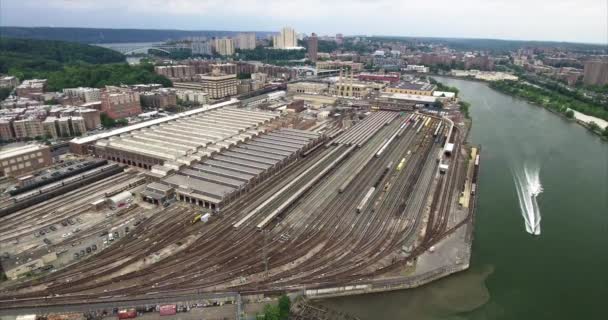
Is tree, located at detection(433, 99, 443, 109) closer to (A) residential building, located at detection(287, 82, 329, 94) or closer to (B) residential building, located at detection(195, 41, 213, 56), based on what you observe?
(A) residential building, located at detection(287, 82, 329, 94)

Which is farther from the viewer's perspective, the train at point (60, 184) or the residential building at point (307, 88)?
the residential building at point (307, 88)

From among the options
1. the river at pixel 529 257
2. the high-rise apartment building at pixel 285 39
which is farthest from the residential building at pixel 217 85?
the high-rise apartment building at pixel 285 39

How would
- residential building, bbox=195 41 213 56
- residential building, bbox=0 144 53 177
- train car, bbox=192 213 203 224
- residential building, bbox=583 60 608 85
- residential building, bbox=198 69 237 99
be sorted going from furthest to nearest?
residential building, bbox=195 41 213 56, residential building, bbox=583 60 608 85, residential building, bbox=198 69 237 99, residential building, bbox=0 144 53 177, train car, bbox=192 213 203 224

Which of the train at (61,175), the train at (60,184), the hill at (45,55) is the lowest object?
the train at (60,184)

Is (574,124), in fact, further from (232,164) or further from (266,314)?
(266,314)

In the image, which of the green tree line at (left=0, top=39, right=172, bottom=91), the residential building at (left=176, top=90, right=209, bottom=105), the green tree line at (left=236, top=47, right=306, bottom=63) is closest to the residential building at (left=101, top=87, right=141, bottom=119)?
the residential building at (left=176, top=90, right=209, bottom=105)

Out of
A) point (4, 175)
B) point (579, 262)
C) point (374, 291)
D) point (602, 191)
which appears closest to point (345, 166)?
point (374, 291)

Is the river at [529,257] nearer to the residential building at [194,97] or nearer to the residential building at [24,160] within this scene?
the residential building at [24,160]
